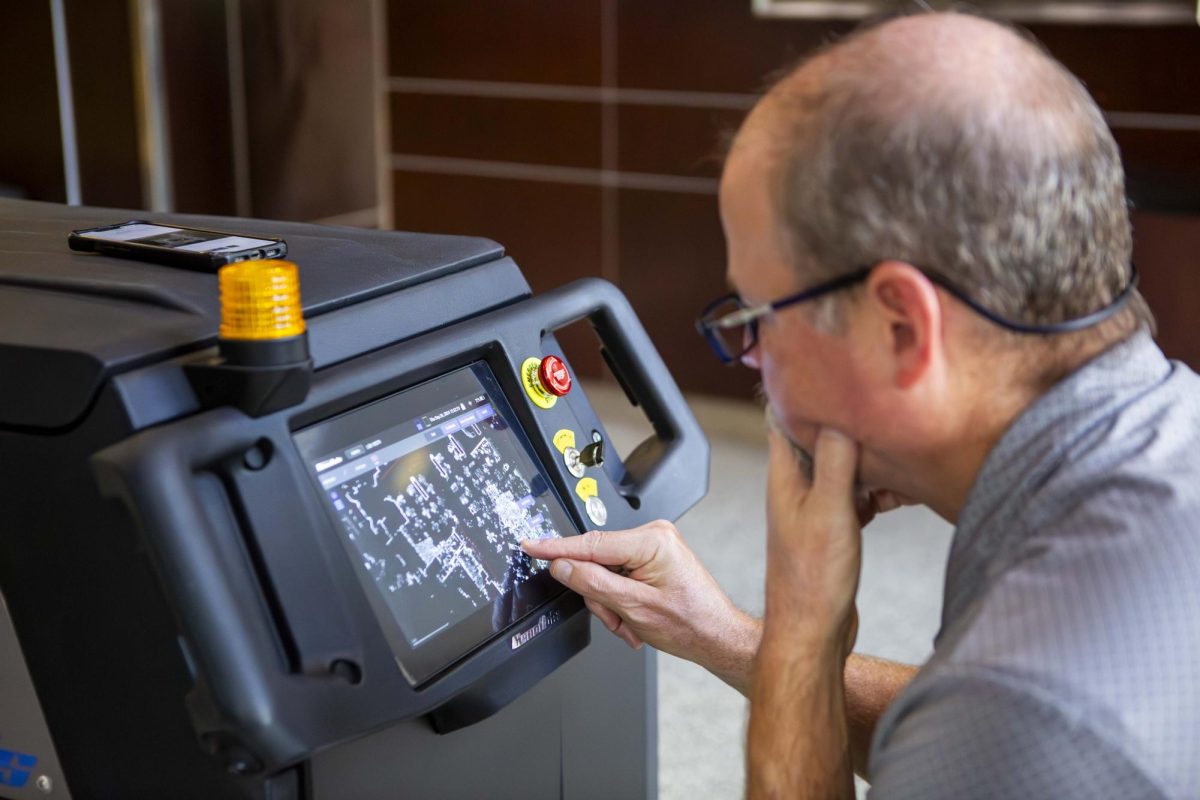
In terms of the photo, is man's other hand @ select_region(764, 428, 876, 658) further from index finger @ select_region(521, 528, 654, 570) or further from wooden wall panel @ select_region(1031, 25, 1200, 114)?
wooden wall panel @ select_region(1031, 25, 1200, 114)

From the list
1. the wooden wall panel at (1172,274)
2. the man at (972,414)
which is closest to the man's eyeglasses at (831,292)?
the man at (972,414)

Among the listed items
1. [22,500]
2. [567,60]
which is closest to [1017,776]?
[22,500]

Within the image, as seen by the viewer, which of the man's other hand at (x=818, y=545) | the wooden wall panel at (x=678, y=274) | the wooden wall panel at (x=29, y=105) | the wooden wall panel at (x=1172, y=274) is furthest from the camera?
the wooden wall panel at (x=678, y=274)

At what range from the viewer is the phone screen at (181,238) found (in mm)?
1116

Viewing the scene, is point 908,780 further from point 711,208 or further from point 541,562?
point 711,208

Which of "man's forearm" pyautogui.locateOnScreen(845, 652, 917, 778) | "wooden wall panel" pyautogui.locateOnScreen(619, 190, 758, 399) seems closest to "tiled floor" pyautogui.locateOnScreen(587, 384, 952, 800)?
"wooden wall panel" pyautogui.locateOnScreen(619, 190, 758, 399)

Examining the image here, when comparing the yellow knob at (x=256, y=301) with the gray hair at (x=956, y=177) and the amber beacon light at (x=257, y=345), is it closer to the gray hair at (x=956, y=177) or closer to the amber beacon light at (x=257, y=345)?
the amber beacon light at (x=257, y=345)

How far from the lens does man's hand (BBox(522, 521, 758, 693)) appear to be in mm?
1132

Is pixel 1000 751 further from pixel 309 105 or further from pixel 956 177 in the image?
pixel 309 105

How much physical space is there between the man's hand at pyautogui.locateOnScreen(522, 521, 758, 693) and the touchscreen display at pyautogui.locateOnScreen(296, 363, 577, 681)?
25mm

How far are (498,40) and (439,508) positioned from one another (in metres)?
3.61

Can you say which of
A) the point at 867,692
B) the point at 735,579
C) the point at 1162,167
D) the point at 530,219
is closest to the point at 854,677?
the point at 867,692

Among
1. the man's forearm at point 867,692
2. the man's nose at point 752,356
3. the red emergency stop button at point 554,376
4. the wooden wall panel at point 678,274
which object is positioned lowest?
the wooden wall panel at point 678,274

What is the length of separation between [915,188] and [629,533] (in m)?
0.40
